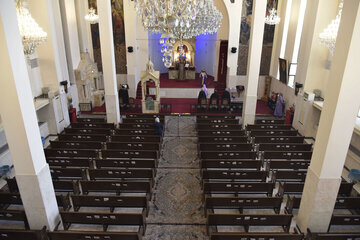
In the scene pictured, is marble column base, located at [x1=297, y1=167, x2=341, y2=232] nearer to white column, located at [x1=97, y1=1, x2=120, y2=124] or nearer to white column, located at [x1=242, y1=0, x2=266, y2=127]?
white column, located at [x1=242, y1=0, x2=266, y2=127]

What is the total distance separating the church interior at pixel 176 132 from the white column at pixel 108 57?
6cm

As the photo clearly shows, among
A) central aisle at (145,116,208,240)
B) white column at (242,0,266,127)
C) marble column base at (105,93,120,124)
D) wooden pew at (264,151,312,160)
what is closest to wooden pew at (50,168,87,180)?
central aisle at (145,116,208,240)

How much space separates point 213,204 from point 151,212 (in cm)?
170

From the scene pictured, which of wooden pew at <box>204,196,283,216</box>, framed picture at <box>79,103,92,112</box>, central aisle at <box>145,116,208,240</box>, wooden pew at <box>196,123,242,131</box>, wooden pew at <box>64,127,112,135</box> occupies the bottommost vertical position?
central aisle at <box>145,116,208,240</box>

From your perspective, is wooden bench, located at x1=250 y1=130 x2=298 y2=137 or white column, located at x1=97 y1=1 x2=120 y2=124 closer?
wooden bench, located at x1=250 y1=130 x2=298 y2=137

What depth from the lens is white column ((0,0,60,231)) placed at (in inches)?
182

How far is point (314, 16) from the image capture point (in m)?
11.4

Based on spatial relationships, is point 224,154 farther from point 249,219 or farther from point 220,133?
point 249,219

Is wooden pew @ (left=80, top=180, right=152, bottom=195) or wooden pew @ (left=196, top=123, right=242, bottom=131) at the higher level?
wooden pew @ (left=196, top=123, right=242, bottom=131)

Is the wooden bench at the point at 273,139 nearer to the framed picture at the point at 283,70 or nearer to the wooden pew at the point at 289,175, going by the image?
the wooden pew at the point at 289,175

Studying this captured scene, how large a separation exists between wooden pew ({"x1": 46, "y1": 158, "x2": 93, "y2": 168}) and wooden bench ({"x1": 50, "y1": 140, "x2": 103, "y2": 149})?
1.19m

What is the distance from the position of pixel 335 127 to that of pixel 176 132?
7.86 metres

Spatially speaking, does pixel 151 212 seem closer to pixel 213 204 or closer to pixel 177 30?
pixel 213 204

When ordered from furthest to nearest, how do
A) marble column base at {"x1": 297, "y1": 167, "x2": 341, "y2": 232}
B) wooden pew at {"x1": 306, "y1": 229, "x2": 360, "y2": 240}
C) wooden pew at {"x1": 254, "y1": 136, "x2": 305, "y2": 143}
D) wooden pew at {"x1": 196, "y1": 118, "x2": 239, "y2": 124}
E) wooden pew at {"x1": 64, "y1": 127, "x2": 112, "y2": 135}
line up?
wooden pew at {"x1": 196, "y1": 118, "x2": 239, "y2": 124} < wooden pew at {"x1": 64, "y1": 127, "x2": 112, "y2": 135} < wooden pew at {"x1": 254, "y1": 136, "x2": 305, "y2": 143} < marble column base at {"x1": 297, "y1": 167, "x2": 341, "y2": 232} < wooden pew at {"x1": 306, "y1": 229, "x2": 360, "y2": 240}
